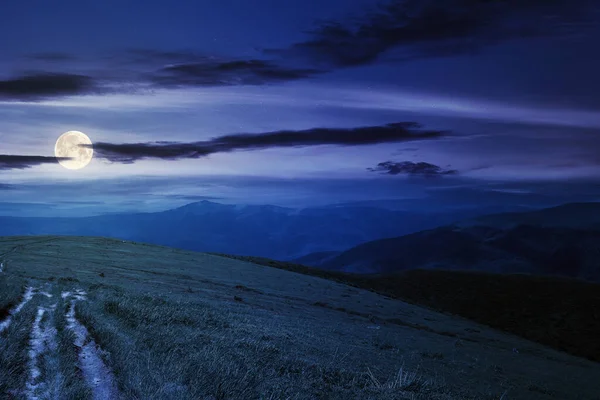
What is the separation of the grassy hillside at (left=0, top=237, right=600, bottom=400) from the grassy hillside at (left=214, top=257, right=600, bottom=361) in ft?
81.0

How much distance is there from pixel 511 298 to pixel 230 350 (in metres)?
68.4

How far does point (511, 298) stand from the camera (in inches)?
2783

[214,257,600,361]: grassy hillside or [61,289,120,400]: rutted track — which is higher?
[61,289,120,400]: rutted track

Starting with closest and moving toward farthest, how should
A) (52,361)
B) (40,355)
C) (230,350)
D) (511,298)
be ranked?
(52,361)
(40,355)
(230,350)
(511,298)

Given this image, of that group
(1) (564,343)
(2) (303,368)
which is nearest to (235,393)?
(2) (303,368)

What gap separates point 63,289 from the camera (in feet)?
76.3

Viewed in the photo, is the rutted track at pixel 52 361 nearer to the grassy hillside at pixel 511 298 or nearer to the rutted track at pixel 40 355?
the rutted track at pixel 40 355

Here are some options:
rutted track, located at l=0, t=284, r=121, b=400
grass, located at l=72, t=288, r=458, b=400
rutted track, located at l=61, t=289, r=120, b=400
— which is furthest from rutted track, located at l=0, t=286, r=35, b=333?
grass, located at l=72, t=288, r=458, b=400

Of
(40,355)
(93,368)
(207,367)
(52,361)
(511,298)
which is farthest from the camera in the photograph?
(511,298)

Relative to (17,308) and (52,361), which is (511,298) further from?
(52,361)

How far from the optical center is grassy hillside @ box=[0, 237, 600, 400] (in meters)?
9.69

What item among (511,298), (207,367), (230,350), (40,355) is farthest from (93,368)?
(511,298)

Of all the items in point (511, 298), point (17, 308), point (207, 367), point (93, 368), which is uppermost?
point (93, 368)

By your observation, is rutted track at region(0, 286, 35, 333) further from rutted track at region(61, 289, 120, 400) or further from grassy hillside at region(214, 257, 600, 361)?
grassy hillside at region(214, 257, 600, 361)
